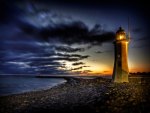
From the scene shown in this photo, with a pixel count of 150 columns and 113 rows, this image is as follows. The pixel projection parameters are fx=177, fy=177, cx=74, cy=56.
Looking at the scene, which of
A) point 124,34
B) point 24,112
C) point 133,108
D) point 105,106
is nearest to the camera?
point 133,108

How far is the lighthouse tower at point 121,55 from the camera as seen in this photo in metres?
31.4

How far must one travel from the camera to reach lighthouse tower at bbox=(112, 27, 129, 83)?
103ft

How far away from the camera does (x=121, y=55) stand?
31.6 m

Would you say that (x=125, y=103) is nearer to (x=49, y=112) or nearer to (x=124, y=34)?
(x=49, y=112)

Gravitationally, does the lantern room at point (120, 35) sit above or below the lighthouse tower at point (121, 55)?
above

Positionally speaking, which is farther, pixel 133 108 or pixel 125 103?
pixel 125 103

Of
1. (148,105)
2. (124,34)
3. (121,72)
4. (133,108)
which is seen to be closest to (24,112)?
(133,108)

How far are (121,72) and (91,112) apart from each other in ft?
63.7

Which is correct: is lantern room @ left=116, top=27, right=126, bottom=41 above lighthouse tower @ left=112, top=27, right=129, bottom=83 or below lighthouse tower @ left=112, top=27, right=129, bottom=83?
above

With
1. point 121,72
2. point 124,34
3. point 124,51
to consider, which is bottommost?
point 121,72

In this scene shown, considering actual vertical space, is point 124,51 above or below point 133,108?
above

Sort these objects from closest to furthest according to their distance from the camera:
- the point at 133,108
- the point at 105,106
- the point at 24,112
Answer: the point at 133,108
the point at 105,106
the point at 24,112

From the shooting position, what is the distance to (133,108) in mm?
13641

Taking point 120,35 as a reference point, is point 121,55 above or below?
below
